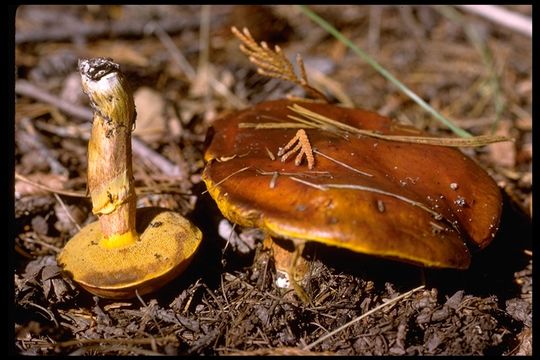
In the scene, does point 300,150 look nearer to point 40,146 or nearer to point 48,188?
point 48,188

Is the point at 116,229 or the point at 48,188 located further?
the point at 48,188

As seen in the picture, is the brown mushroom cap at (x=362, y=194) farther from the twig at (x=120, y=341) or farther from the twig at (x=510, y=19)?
the twig at (x=510, y=19)

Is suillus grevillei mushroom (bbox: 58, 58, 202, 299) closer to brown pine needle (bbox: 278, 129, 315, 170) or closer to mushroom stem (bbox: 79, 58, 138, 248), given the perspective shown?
mushroom stem (bbox: 79, 58, 138, 248)

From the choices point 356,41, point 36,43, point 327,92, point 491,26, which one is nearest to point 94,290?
point 327,92

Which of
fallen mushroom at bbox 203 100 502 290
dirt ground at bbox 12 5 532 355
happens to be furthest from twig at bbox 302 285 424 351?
fallen mushroom at bbox 203 100 502 290

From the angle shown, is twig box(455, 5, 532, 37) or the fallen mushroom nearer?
the fallen mushroom

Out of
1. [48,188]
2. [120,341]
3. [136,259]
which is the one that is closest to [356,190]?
[136,259]
